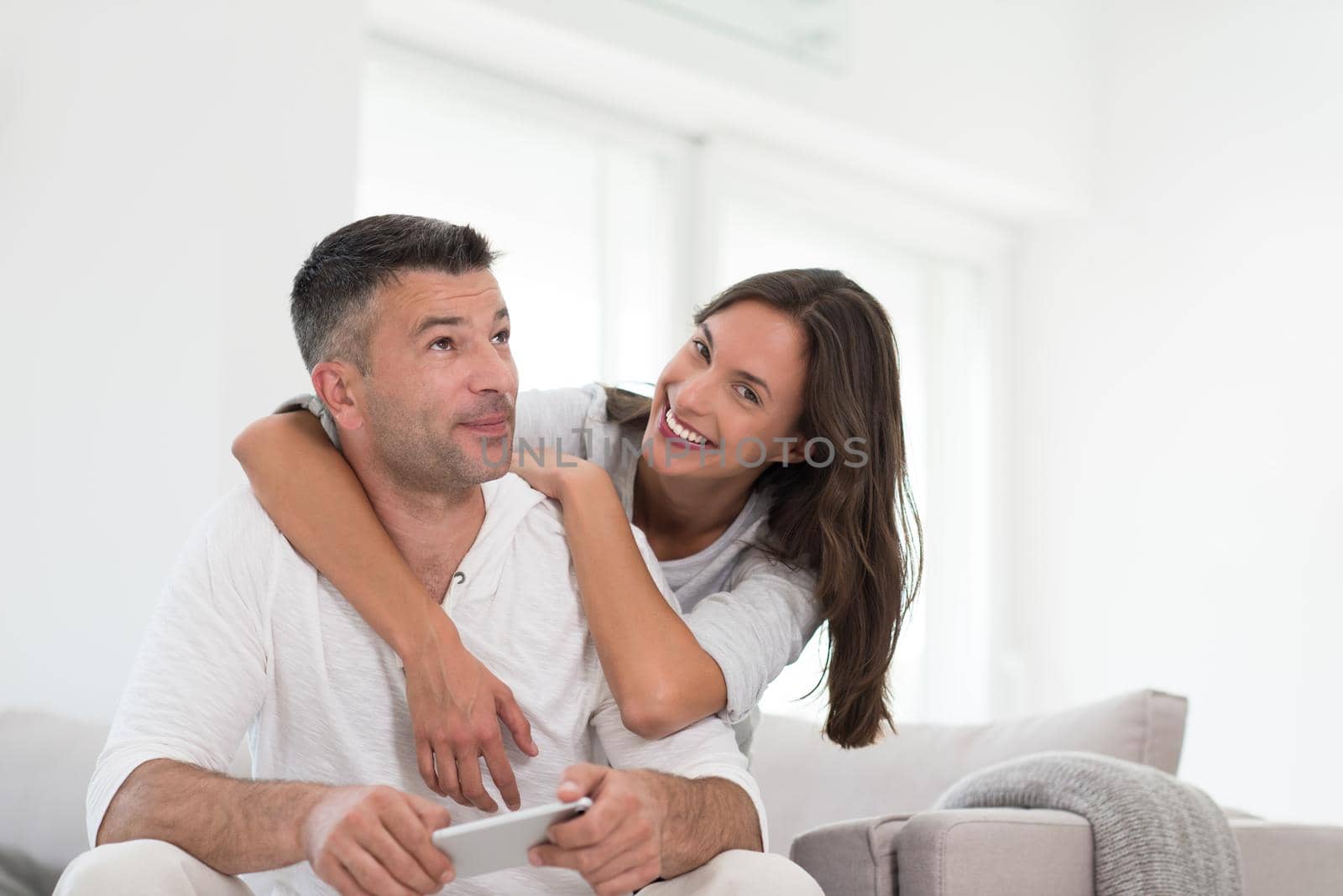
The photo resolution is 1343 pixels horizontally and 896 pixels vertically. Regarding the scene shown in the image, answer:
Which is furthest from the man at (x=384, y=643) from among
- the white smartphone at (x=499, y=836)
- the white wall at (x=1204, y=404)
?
the white wall at (x=1204, y=404)

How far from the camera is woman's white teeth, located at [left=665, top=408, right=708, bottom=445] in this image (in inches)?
76.4

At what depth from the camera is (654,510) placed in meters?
2.12

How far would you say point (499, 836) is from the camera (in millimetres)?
1189

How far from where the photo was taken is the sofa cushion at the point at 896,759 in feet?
7.34

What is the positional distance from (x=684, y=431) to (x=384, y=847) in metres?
0.87

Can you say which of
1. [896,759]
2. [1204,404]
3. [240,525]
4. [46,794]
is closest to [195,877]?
[240,525]

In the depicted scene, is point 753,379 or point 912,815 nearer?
point 912,815

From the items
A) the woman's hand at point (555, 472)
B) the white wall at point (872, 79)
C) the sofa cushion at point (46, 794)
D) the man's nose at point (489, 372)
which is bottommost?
the sofa cushion at point (46, 794)

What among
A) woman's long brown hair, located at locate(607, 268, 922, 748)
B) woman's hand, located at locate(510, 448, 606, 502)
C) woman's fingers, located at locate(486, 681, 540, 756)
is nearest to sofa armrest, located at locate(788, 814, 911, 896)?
woman's long brown hair, located at locate(607, 268, 922, 748)

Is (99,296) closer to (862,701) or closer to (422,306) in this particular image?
(422,306)

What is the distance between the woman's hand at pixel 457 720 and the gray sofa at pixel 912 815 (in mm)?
513

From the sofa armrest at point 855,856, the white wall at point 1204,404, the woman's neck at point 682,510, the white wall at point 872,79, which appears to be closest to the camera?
the sofa armrest at point 855,856

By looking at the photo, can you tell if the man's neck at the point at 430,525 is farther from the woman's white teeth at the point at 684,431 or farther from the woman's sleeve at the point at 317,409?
the woman's white teeth at the point at 684,431

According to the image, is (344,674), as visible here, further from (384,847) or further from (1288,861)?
(1288,861)
